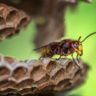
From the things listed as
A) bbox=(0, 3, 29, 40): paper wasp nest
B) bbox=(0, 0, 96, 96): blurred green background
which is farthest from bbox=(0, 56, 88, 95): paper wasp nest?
bbox=(0, 0, 96, 96): blurred green background

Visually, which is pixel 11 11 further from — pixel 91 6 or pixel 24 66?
pixel 91 6

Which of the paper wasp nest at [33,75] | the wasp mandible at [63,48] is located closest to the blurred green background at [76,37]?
the wasp mandible at [63,48]

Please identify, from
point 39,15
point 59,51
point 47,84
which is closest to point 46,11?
point 39,15

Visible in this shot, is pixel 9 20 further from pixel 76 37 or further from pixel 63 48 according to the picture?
pixel 76 37

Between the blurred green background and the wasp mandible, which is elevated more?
the blurred green background

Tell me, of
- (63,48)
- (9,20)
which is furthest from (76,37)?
(9,20)

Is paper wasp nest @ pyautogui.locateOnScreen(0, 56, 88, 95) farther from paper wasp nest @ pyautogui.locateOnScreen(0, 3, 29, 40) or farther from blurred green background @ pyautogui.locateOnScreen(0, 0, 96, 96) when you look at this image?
blurred green background @ pyautogui.locateOnScreen(0, 0, 96, 96)
